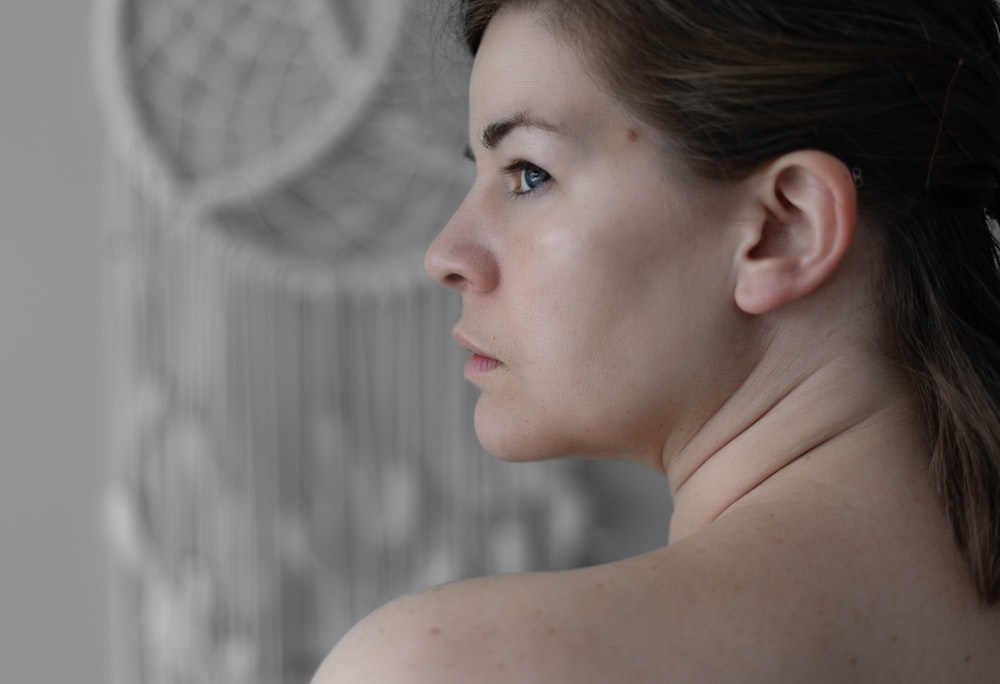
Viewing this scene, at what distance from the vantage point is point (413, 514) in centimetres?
177

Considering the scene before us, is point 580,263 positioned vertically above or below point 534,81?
below

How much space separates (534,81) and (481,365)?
194 millimetres

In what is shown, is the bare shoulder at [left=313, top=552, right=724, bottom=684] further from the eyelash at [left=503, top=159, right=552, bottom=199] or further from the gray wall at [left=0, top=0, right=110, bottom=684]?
the gray wall at [left=0, top=0, right=110, bottom=684]

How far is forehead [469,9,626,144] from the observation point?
0.70 m

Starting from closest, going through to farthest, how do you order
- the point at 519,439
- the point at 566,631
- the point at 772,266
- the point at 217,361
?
the point at 566,631 < the point at 772,266 < the point at 519,439 < the point at 217,361

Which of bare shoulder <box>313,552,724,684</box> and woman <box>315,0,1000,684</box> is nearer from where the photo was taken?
bare shoulder <box>313,552,724,684</box>

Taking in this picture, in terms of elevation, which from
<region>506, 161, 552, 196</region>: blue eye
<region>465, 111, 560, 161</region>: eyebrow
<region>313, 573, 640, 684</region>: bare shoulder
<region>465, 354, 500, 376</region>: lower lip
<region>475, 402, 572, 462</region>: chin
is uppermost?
<region>465, 111, 560, 161</region>: eyebrow

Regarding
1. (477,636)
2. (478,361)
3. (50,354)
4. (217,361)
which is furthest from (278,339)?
(477,636)

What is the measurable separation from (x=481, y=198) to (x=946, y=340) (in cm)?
30

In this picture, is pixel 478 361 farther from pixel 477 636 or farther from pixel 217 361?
pixel 217 361

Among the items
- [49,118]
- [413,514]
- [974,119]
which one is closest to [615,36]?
[974,119]

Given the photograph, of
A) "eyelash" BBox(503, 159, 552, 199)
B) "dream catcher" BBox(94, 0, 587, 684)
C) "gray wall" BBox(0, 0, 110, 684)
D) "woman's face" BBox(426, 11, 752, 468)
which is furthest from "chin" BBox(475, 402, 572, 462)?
"gray wall" BBox(0, 0, 110, 684)

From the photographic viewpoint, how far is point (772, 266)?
0.68 metres

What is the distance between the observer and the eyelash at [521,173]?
0.72m
